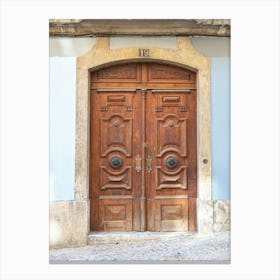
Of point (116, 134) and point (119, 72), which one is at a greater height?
point (119, 72)

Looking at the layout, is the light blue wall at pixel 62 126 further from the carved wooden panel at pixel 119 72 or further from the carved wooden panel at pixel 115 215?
the carved wooden panel at pixel 115 215

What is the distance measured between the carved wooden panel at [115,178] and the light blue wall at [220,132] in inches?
45.5

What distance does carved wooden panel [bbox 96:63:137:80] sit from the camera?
5320mm

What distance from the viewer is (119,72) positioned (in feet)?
17.5

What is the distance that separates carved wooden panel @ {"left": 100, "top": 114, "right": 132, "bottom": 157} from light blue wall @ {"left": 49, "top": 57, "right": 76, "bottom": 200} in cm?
45

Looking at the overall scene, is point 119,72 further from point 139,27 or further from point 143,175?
point 143,175

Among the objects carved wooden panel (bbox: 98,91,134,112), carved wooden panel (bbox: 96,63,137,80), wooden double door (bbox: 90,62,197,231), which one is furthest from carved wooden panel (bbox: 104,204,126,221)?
carved wooden panel (bbox: 96,63,137,80)

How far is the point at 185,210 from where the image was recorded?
17.5ft

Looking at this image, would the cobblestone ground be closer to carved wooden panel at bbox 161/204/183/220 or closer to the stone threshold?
the stone threshold

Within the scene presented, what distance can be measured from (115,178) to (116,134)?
60cm

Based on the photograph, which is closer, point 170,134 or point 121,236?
point 121,236

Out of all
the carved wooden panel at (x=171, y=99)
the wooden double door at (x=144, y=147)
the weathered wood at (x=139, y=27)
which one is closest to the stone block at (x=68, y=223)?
the wooden double door at (x=144, y=147)

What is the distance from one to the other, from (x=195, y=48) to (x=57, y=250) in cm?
317

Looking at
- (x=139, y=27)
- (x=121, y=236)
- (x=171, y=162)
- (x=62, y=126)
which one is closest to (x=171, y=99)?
(x=171, y=162)
